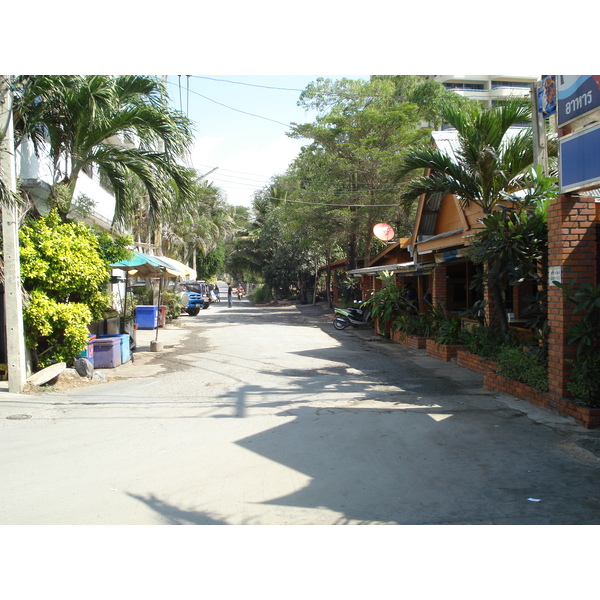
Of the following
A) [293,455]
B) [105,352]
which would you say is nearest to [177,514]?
[293,455]

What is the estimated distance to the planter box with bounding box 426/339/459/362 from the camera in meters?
12.9

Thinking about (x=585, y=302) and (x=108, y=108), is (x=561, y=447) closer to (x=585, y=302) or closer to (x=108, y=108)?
(x=585, y=302)

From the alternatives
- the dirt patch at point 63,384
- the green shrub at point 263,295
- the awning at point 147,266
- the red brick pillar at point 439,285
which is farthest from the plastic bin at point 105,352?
the green shrub at point 263,295

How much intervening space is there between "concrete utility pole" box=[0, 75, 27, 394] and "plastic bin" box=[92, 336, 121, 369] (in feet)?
8.97

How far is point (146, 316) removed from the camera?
2181cm

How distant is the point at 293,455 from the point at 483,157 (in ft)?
24.9

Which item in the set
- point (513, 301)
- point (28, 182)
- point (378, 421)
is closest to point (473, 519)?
point (378, 421)

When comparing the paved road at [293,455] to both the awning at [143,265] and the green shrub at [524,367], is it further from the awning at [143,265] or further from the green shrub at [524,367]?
the awning at [143,265]

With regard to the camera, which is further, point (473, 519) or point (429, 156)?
point (429, 156)

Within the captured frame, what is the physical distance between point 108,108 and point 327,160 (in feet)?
51.5

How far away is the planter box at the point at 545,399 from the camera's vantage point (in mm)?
6719

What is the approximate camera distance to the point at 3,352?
10141mm

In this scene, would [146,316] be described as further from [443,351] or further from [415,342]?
[443,351]

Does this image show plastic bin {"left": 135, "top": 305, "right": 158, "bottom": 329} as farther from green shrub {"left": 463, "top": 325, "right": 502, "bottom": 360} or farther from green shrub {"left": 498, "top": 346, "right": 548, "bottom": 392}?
green shrub {"left": 498, "top": 346, "right": 548, "bottom": 392}
